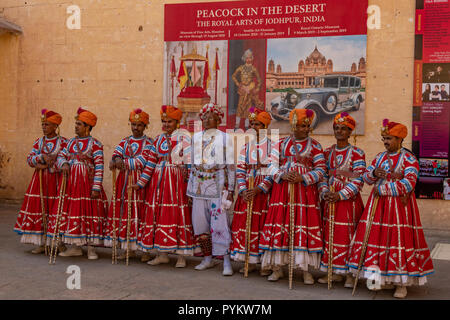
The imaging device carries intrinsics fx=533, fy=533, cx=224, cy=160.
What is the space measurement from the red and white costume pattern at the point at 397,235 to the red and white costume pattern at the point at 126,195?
2.56m

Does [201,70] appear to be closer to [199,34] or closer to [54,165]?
[199,34]

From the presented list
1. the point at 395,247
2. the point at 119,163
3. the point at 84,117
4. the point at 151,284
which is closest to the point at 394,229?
the point at 395,247

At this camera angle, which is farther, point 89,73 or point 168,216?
point 89,73

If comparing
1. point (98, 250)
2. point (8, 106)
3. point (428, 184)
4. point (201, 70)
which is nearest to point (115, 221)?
point (98, 250)

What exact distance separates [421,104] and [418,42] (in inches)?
37.4

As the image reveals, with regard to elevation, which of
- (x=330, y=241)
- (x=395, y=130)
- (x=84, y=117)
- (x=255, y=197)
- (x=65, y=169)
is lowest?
(x=330, y=241)

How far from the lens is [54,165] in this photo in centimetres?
657

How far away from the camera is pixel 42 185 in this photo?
21.8 ft

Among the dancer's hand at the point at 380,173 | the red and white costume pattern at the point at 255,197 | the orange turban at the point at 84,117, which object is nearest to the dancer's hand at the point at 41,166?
the orange turban at the point at 84,117

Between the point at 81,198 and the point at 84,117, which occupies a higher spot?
the point at 84,117

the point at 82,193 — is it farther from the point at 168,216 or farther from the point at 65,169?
A: the point at 168,216

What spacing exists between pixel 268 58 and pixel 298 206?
4.20 meters

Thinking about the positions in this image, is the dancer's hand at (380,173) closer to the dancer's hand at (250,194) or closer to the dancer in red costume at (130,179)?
the dancer's hand at (250,194)

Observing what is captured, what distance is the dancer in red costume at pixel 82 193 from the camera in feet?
20.7
